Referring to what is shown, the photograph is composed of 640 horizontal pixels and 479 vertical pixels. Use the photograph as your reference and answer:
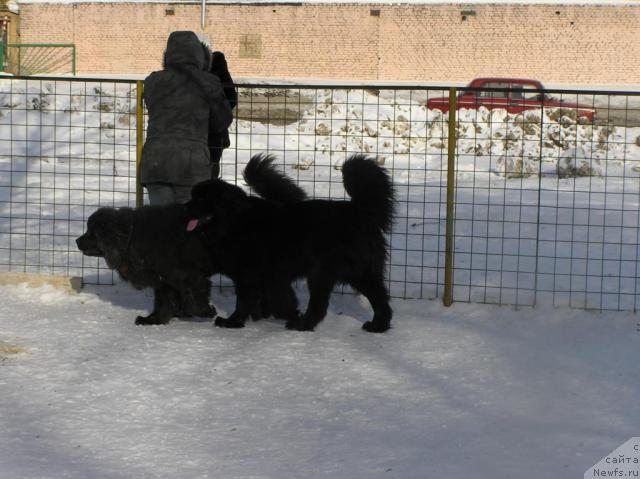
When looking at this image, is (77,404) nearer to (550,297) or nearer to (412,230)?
(550,297)

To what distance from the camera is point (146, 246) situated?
22.1 ft

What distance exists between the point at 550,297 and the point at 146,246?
335cm

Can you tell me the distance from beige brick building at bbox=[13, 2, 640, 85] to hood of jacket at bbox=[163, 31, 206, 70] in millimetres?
29815

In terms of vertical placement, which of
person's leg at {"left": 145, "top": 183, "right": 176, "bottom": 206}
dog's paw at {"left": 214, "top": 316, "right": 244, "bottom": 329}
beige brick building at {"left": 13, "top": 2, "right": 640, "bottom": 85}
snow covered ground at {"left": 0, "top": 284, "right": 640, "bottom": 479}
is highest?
beige brick building at {"left": 13, "top": 2, "right": 640, "bottom": 85}

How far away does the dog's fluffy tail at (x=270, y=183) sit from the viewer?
270 inches

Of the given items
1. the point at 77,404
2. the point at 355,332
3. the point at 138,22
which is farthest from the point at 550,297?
the point at 138,22

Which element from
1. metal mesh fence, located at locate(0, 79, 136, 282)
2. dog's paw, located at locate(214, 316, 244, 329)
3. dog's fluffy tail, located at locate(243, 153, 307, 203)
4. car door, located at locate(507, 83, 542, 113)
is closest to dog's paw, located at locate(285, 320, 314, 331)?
dog's paw, located at locate(214, 316, 244, 329)

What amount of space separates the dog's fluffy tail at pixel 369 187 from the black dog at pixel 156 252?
1.22m

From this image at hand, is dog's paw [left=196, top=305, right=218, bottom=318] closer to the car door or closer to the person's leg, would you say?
the person's leg

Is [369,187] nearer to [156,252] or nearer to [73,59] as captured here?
[156,252]

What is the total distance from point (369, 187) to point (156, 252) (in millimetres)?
1654

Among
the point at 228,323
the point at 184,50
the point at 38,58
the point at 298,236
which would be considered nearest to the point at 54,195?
the point at 184,50

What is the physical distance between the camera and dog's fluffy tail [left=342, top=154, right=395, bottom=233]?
642 centimetres

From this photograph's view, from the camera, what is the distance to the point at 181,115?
23.3 ft
